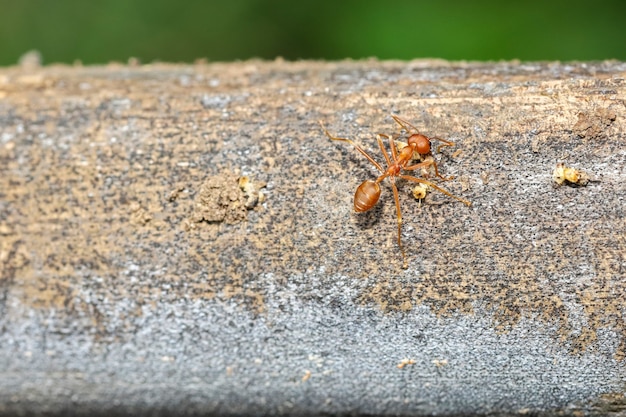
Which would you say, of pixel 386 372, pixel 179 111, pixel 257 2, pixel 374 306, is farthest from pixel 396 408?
pixel 257 2

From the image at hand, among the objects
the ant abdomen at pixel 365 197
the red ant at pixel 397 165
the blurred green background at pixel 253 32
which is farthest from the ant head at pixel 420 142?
the blurred green background at pixel 253 32

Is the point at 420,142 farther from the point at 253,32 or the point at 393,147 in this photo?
the point at 253,32

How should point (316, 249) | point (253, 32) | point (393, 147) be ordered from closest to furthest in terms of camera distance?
point (316, 249) < point (393, 147) < point (253, 32)

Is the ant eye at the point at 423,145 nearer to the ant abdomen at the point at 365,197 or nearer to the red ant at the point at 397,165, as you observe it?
the red ant at the point at 397,165

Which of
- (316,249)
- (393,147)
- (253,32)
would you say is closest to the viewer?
(316,249)

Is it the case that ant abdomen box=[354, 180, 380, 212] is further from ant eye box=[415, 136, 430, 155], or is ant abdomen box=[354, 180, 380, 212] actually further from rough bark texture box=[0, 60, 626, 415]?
ant eye box=[415, 136, 430, 155]

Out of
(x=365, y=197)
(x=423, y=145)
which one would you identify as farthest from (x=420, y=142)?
(x=365, y=197)
